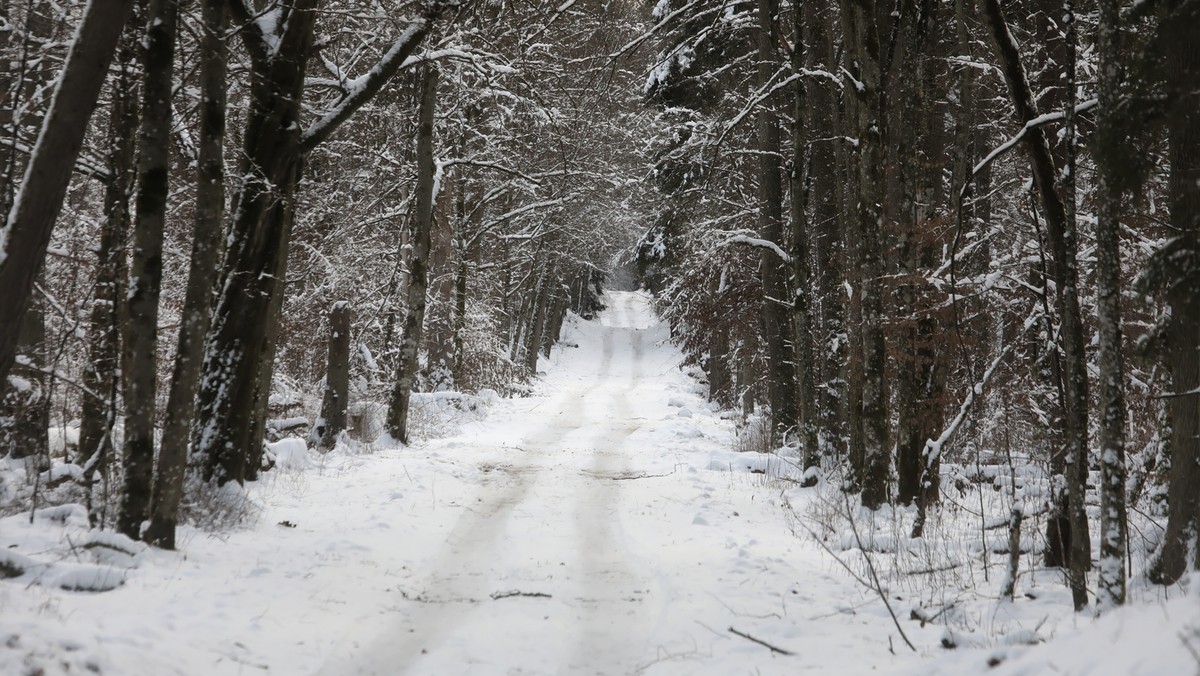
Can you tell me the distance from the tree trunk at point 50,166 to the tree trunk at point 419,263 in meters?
9.33

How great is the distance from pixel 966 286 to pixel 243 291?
789cm

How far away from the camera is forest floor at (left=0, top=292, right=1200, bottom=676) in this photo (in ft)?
A: 12.4

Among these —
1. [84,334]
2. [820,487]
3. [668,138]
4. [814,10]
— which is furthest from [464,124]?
[820,487]

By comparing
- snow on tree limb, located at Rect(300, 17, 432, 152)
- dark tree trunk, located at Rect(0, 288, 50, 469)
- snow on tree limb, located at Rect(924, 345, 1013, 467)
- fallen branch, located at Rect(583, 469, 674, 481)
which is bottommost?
A: fallen branch, located at Rect(583, 469, 674, 481)

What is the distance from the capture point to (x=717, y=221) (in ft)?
55.4

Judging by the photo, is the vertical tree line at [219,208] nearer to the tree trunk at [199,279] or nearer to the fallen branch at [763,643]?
the tree trunk at [199,279]

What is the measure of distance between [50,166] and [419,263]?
9923 mm

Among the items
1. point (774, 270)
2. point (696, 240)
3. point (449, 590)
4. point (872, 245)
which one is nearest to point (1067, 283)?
point (872, 245)

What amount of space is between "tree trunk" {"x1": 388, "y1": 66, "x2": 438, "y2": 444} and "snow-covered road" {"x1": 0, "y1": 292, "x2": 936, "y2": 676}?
9.17 ft

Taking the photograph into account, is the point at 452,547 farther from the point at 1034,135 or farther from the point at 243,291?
the point at 1034,135

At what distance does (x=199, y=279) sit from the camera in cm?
581

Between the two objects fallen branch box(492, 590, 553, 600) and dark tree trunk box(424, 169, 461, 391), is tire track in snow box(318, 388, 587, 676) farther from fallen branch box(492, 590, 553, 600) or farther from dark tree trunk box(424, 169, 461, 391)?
dark tree trunk box(424, 169, 461, 391)

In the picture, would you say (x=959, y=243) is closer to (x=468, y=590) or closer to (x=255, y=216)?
(x=468, y=590)

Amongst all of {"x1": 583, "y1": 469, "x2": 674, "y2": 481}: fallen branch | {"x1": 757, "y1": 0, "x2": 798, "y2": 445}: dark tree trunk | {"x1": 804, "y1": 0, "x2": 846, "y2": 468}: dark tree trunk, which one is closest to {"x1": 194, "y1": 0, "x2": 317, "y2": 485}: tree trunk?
{"x1": 583, "y1": 469, "x2": 674, "y2": 481}: fallen branch
